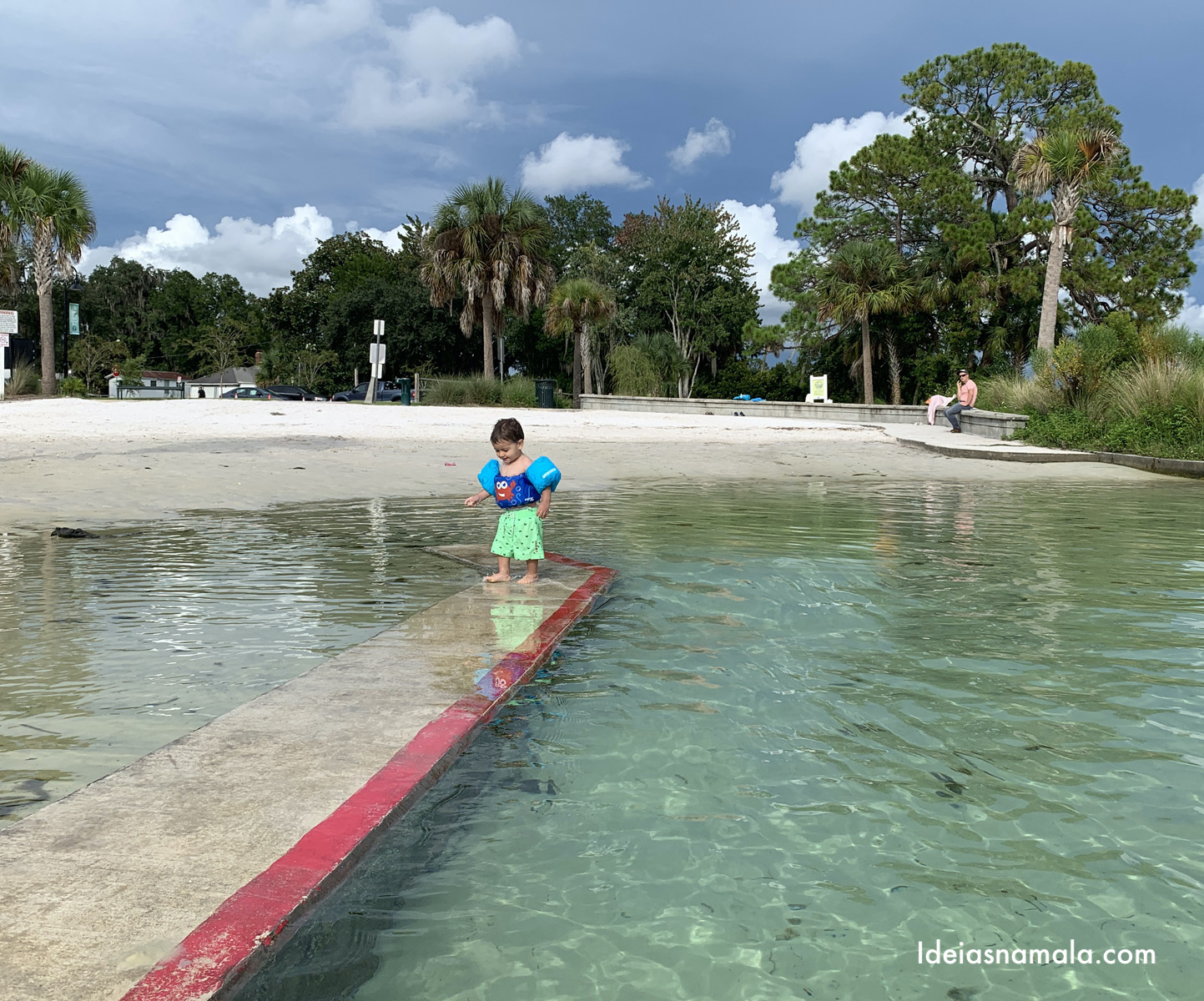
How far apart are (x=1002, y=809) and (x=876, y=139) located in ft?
149

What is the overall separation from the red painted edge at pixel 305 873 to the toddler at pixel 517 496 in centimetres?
273

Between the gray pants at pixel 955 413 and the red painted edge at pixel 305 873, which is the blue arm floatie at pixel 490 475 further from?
the gray pants at pixel 955 413

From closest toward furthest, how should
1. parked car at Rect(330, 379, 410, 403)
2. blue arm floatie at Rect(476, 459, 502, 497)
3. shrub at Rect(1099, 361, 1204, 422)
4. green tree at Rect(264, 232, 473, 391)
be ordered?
blue arm floatie at Rect(476, 459, 502, 497) → shrub at Rect(1099, 361, 1204, 422) → parked car at Rect(330, 379, 410, 403) → green tree at Rect(264, 232, 473, 391)

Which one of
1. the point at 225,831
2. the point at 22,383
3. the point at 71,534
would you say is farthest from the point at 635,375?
the point at 225,831

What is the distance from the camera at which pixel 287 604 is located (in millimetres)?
6715

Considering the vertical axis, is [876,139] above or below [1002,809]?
above

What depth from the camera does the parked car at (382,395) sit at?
142ft

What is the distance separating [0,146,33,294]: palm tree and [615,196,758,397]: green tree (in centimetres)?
2971

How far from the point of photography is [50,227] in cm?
3834

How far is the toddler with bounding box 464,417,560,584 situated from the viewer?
23.9 ft

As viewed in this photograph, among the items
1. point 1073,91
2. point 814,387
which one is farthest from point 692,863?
point 1073,91

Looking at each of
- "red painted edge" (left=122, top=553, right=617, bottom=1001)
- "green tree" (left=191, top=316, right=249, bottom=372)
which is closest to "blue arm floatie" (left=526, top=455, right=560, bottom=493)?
"red painted edge" (left=122, top=553, right=617, bottom=1001)

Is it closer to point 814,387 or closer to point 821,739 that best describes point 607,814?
point 821,739

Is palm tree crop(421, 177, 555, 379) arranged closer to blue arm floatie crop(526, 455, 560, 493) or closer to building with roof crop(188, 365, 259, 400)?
building with roof crop(188, 365, 259, 400)
